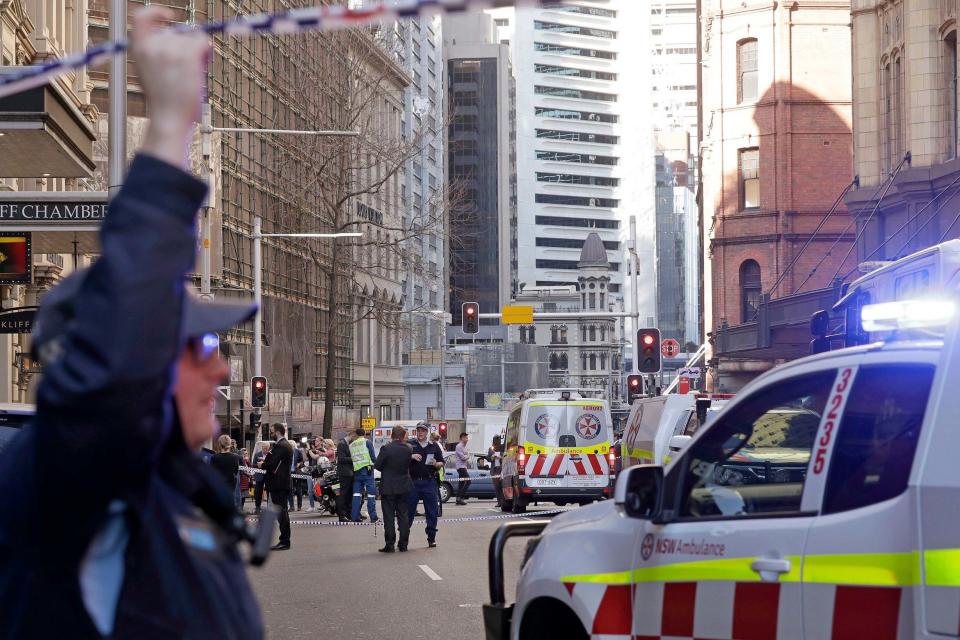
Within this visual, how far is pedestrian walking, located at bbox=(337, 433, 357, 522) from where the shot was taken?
2947 centimetres

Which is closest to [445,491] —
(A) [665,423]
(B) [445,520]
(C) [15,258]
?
(B) [445,520]

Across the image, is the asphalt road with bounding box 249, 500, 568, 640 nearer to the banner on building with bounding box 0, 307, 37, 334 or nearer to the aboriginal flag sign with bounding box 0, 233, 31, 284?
the banner on building with bounding box 0, 307, 37, 334

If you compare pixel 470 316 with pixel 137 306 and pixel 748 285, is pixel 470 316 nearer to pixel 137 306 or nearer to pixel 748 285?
pixel 748 285

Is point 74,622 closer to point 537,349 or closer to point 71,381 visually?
point 71,381

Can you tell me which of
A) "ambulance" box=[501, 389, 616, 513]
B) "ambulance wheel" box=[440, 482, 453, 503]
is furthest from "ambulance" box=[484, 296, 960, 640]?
"ambulance wheel" box=[440, 482, 453, 503]

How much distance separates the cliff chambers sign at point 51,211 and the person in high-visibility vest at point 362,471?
7463 mm

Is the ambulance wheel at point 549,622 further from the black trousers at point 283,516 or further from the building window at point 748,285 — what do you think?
the building window at point 748,285

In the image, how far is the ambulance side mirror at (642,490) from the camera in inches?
232

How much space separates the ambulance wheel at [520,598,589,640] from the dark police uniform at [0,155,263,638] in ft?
13.4

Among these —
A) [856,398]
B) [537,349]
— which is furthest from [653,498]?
[537,349]

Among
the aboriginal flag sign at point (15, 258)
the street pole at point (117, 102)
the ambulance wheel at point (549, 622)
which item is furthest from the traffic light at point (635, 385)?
the ambulance wheel at point (549, 622)

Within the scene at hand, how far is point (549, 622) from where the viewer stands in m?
6.65

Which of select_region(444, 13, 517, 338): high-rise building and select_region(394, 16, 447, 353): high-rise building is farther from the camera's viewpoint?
select_region(444, 13, 517, 338): high-rise building

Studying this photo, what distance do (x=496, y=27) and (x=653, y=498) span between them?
622ft
